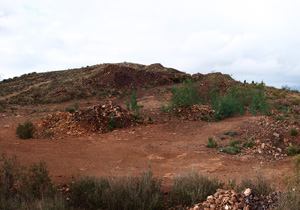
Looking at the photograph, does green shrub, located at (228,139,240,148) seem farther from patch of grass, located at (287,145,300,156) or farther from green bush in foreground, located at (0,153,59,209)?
green bush in foreground, located at (0,153,59,209)

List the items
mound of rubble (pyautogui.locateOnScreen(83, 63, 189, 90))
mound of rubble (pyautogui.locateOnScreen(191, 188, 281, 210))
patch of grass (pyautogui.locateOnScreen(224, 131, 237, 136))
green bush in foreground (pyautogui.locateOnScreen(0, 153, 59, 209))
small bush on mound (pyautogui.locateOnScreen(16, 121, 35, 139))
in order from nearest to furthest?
mound of rubble (pyautogui.locateOnScreen(191, 188, 281, 210))
green bush in foreground (pyautogui.locateOnScreen(0, 153, 59, 209))
patch of grass (pyautogui.locateOnScreen(224, 131, 237, 136))
small bush on mound (pyautogui.locateOnScreen(16, 121, 35, 139))
mound of rubble (pyautogui.locateOnScreen(83, 63, 189, 90))

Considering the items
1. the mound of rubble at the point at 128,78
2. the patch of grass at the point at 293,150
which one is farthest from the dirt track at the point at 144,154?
the mound of rubble at the point at 128,78

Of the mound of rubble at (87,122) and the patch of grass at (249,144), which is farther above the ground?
the mound of rubble at (87,122)

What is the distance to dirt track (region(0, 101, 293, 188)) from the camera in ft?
21.6

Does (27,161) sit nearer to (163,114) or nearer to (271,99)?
(163,114)

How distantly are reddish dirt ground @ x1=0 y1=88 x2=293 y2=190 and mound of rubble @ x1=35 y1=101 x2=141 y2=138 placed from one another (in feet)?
1.61

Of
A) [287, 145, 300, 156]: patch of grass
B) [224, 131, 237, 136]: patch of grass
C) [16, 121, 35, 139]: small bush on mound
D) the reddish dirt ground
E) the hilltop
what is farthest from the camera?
[16, 121, 35, 139]: small bush on mound

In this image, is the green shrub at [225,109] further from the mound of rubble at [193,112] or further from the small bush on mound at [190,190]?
the small bush on mound at [190,190]

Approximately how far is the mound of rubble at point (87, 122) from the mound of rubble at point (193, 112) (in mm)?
2322

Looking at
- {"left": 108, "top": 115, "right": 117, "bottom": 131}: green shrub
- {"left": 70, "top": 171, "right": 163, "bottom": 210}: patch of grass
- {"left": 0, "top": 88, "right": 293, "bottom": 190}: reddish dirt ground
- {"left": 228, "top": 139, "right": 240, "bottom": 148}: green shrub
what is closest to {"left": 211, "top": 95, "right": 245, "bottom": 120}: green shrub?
{"left": 0, "top": 88, "right": 293, "bottom": 190}: reddish dirt ground

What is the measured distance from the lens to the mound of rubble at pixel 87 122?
1079 centimetres

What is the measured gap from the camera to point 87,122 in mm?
11234

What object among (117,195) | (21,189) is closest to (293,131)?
(117,195)

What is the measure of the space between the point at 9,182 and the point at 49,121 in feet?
24.0
